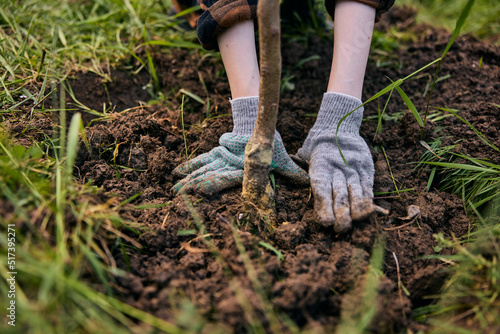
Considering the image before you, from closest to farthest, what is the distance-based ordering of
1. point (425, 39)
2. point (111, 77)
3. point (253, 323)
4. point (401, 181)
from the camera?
1. point (253, 323)
2. point (401, 181)
3. point (111, 77)
4. point (425, 39)

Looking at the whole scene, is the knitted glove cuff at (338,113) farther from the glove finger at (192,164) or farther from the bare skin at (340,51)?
the glove finger at (192,164)

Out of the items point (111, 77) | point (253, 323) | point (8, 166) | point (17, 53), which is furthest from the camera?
point (111, 77)

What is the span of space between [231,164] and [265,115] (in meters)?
0.39

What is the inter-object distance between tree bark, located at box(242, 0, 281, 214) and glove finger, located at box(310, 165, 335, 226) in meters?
0.19

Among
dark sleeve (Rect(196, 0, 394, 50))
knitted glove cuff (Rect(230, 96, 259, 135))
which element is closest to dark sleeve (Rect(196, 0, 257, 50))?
dark sleeve (Rect(196, 0, 394, 50))

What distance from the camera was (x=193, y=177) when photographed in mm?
1501

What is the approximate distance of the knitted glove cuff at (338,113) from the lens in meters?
1.60

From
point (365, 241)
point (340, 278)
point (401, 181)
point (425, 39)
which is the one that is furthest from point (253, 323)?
point (425, 39)

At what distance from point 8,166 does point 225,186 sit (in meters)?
0.79

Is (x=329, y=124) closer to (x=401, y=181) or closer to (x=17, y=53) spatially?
(x=401, y=181)

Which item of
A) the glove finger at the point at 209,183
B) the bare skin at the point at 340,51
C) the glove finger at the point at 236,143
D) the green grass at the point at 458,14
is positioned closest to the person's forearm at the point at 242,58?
the bare skin at the point at 340,51

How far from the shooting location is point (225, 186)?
1447 millimetres

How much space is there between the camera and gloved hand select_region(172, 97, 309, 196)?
144 cm

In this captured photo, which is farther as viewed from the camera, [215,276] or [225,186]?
[225,186]
